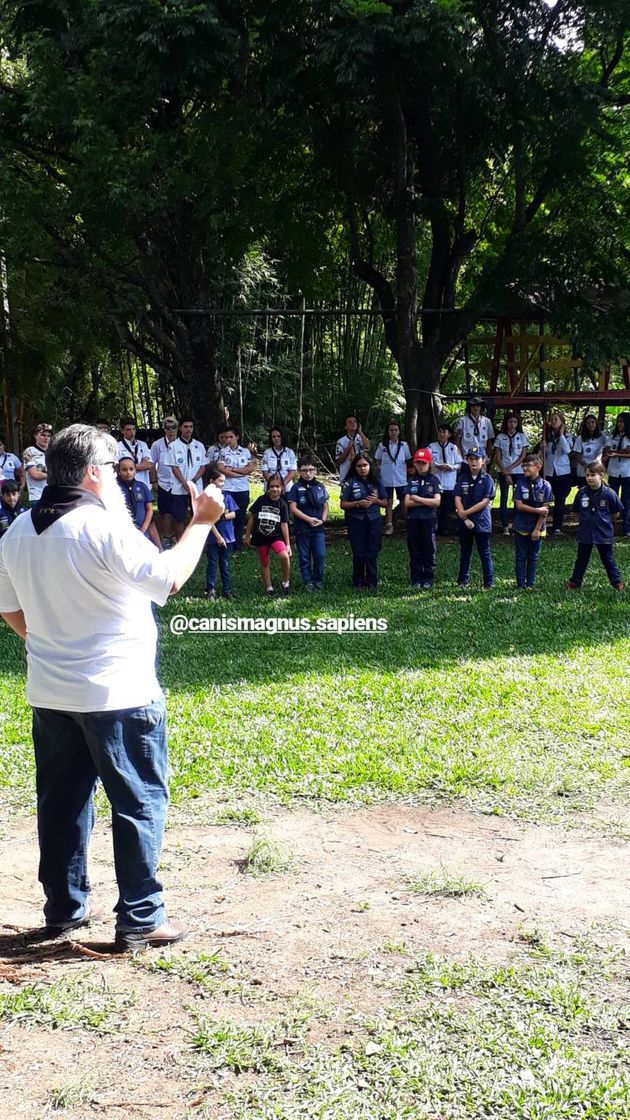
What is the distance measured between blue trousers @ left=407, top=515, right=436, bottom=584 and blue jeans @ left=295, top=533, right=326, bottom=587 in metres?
1.13

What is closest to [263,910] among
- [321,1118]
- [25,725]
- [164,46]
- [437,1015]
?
[437,1015]

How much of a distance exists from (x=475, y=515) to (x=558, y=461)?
208 inches

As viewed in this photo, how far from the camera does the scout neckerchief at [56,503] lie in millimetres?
3859

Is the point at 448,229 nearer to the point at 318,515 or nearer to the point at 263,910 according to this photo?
the point at 318,515

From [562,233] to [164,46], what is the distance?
8.04m

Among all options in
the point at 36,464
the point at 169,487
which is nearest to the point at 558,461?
the point at 169,487

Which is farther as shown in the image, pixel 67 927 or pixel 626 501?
pixel 626 501

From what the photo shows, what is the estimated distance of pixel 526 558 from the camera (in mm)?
12094

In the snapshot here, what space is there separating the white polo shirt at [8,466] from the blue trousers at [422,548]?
5644 millimetres

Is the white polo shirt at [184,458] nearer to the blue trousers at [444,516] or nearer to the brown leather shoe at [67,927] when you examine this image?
the blue trousers at [444,516]

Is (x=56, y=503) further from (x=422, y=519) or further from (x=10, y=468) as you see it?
(x=10, y=468)

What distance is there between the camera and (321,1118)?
3.10 metres

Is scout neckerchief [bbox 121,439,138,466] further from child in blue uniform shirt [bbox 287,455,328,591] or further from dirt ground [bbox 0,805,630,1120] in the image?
dirt ground [bbox 0,805,630,1120]

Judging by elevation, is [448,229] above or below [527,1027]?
above
